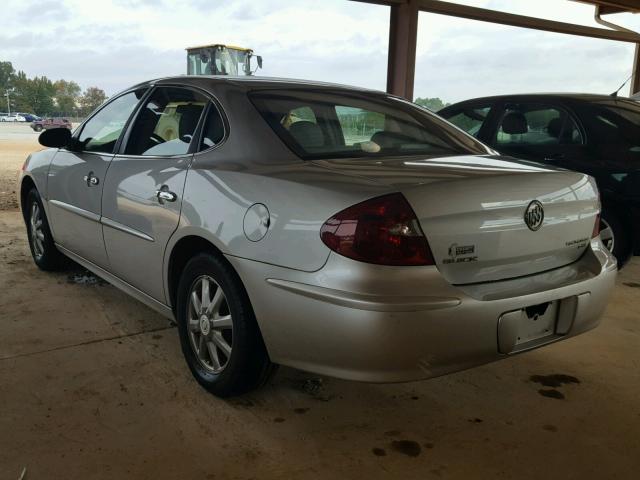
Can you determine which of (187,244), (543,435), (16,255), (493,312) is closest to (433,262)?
(493,312)

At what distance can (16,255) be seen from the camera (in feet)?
15.9

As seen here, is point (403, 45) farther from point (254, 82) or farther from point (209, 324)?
point (209, 324)

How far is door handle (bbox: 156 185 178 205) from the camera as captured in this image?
2.50 metres

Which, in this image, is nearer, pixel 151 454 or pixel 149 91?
pixel 151 454

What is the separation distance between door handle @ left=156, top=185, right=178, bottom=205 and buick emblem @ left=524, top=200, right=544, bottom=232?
1.43m

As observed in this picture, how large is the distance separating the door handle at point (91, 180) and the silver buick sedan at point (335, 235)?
6cm

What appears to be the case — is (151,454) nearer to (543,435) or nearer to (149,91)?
(543,435)

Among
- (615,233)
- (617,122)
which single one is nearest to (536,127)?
(617,122)

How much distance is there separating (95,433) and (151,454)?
28 cm

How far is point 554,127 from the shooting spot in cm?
454

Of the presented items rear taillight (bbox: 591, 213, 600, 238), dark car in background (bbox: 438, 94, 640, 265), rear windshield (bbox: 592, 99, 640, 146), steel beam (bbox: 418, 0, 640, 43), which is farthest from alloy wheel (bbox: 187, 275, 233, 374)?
steel beam (bbox: 418, 0, 640, 43)

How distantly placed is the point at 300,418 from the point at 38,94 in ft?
78.1

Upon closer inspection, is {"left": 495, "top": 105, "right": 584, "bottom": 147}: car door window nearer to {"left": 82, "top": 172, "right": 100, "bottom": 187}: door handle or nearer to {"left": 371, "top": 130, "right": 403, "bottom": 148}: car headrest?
{"left": 371, "top": 130, "right": 403, "bottom": 148}: car headrest

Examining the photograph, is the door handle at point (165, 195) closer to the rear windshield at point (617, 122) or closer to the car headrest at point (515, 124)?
the car headrest at point (515, 124)
